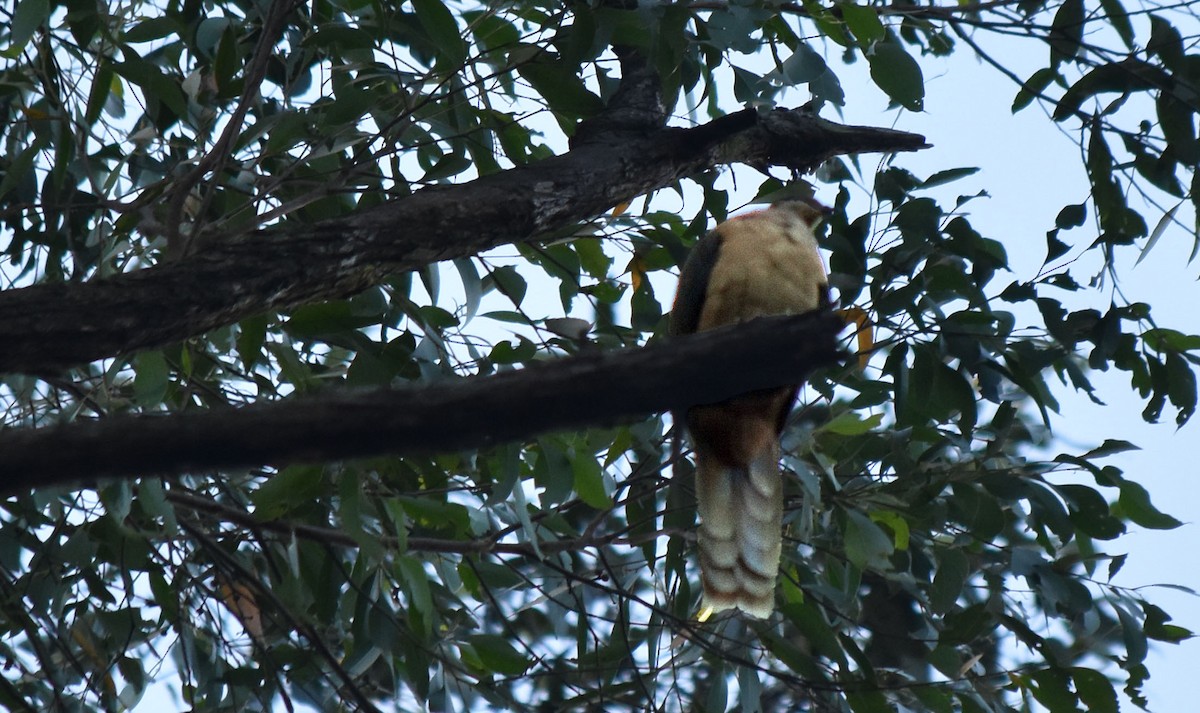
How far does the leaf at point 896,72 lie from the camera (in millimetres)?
2316

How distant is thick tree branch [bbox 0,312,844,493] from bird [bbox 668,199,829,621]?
3.34ft

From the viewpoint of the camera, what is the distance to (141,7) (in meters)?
3.11

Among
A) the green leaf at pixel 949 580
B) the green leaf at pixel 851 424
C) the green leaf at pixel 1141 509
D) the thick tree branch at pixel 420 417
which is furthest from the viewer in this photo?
the green leaf at pixel 851 424

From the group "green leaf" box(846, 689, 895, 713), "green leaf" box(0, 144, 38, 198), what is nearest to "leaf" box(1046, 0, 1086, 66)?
"green leaf" box(846, 689, 895, 713)

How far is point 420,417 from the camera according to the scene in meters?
1.14

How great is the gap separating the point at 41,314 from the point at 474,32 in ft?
4.23

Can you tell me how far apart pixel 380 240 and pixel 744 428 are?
784 mm

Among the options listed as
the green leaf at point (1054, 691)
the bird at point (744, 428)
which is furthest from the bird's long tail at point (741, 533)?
the green leaf at point (1054, 691)

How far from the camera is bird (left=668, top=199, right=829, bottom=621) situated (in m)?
2.24

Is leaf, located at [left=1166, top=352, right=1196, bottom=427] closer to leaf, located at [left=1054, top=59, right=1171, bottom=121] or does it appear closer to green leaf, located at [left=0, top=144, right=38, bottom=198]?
leaf, located at [left=1054, top=59, right=1171, bottom=121]

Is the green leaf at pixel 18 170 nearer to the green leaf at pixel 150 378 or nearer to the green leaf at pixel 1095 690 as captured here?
the green leaf at pixel 150 378

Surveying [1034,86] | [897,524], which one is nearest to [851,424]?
[897,524]

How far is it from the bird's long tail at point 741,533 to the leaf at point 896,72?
73 centimetres

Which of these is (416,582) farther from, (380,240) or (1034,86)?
(1034,86)
